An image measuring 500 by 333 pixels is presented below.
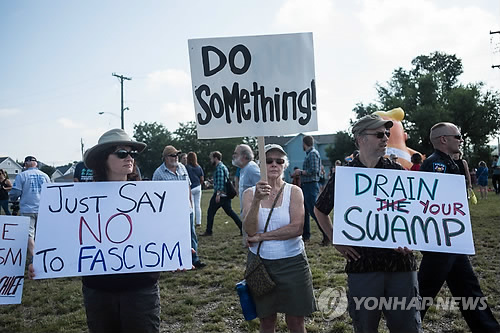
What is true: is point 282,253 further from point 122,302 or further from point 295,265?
point 122,302

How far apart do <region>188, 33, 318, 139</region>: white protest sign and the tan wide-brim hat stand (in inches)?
19.1

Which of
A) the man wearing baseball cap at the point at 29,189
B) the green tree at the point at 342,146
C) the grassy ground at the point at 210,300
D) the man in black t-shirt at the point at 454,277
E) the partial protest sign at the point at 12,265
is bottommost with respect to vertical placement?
the grassy ground at the point at 210,300

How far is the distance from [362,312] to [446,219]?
83 centimetres

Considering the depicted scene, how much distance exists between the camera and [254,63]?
9.11 ft

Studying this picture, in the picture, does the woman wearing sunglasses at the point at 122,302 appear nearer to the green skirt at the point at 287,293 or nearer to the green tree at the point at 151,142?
the green skirt at the point at 287,293

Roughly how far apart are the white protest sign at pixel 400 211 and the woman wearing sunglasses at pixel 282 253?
1.67 ft

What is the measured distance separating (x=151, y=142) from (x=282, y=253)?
215 ft

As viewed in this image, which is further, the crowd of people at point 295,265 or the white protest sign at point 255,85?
the white protest sign at point 255,85

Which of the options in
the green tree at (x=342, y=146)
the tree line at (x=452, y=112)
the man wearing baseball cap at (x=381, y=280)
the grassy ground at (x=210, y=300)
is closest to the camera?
the man wearing baseball cap at (x=381, y=280)

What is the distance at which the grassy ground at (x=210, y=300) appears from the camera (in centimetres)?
415

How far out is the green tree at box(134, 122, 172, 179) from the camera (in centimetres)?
6481

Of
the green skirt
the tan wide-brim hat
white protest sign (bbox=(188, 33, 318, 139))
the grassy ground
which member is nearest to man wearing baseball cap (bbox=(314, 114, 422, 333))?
the green skirt

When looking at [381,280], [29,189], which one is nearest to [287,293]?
[381,280]

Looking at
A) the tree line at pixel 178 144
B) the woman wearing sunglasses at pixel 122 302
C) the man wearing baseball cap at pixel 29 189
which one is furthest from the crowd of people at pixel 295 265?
the tree line at pixel 178 144
